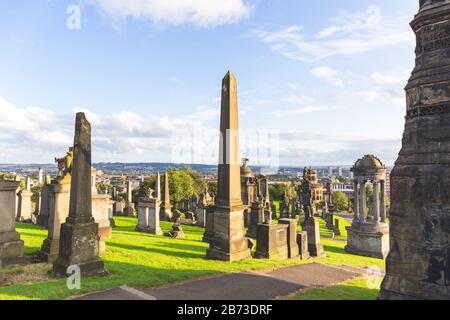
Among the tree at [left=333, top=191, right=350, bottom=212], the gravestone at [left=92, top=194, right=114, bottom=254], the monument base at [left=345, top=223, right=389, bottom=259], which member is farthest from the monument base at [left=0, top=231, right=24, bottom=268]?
the tree at [left=333, top=191, right=350, bottom=212]

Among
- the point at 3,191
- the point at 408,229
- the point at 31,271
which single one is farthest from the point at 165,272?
the point at 408,229

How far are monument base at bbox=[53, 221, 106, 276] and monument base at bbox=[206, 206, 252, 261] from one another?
3871mm

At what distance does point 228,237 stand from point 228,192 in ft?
5.05

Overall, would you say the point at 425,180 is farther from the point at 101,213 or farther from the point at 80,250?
the point at 101,213

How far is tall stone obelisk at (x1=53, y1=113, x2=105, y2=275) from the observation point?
8.14 m

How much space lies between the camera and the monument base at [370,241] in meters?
18.0

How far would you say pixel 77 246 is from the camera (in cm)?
816

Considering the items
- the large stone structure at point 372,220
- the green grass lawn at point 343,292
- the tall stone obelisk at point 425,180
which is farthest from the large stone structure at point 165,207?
the tall stone obelisk at point 425,180

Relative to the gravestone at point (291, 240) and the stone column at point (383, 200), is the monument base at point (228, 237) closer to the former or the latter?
the gravestone at point (291, 240)

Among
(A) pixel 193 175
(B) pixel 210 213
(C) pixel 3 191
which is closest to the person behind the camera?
(C) pixel 3 191

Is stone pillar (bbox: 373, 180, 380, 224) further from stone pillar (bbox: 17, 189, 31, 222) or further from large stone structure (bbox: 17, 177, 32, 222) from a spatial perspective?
stone pillar (bbox: 17, 189, 31, 222)
